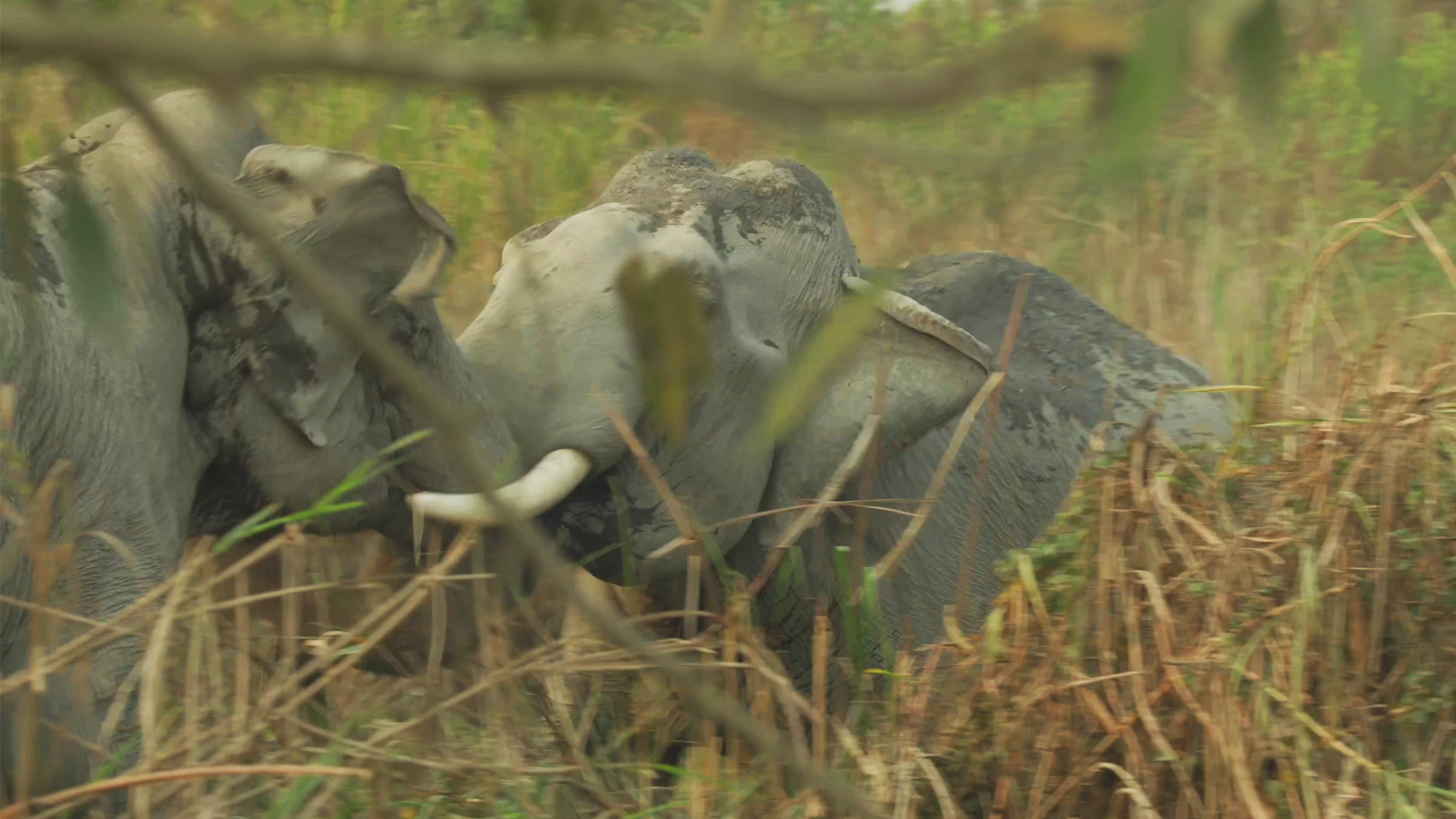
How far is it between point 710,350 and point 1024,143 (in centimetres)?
228

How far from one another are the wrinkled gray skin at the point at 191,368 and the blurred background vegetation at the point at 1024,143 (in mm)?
146

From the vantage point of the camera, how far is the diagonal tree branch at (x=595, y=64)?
51 cm

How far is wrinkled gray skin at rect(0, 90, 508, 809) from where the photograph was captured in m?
2.07

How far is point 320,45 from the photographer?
0.57 metres

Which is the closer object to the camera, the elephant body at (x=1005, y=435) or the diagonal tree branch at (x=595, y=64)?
the diagonal tree branch at (x=595, y=64)

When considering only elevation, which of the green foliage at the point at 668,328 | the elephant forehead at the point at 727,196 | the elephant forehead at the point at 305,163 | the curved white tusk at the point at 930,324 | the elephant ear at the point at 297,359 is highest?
the green foliage at the point at 668,328

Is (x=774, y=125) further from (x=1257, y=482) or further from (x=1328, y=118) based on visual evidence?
(x=1328, y=118)

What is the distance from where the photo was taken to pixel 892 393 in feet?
10.2

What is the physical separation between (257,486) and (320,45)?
6.66 ft

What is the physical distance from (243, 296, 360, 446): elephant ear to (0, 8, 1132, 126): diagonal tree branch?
189 centimetres

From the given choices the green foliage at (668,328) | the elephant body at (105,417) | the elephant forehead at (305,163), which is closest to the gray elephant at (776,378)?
the elephant forehead at (305,163)

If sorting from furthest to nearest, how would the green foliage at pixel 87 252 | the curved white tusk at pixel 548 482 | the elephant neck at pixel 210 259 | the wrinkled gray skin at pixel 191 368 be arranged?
the curved white tusk at pixel 548 482 < the elephant neck at pixel 210 259 < the wrinkled gray skin at pixel 191 368 < the green foliage at pixel 87 252

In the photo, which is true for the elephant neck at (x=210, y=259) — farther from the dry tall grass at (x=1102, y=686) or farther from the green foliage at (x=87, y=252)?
the green foliage at (x=87, y=252)

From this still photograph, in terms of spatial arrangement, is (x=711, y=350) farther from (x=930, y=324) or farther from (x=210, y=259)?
(x=210, y=259)
